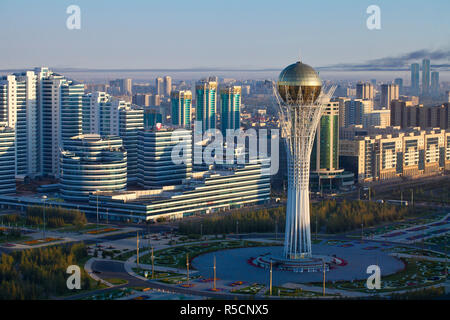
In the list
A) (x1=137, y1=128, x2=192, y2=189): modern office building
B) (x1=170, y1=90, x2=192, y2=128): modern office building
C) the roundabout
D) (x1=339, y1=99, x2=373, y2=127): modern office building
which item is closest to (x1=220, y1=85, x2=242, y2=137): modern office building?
(x1=170, y1=90, x2=192, y2=128): modern office building

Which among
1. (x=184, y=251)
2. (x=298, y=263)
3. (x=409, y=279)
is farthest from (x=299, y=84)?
(x=184, y=251)

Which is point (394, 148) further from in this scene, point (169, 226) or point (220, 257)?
point (220, 257)

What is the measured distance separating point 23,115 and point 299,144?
53168mm

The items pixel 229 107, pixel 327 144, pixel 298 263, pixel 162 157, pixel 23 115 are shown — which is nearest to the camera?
pixel 298 263

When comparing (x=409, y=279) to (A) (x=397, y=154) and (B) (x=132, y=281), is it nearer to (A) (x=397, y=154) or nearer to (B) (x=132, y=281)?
(B) (x=132, y=281)

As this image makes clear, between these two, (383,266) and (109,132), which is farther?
(109,132)

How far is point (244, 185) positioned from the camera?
87625 mm

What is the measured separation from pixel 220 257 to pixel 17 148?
46.6 meters

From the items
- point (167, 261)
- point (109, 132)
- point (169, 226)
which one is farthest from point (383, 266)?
point (109, 132)

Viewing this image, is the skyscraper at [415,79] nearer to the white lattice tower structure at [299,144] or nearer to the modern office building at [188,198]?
the modern office building at [188,198]

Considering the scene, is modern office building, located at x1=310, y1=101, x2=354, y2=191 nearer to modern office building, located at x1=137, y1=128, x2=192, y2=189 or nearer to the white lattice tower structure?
modern office building, located at x1=137, y1=128, x2=192, y2=189

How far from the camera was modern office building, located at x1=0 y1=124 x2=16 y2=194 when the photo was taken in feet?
299

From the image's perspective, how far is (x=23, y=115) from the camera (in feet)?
337
